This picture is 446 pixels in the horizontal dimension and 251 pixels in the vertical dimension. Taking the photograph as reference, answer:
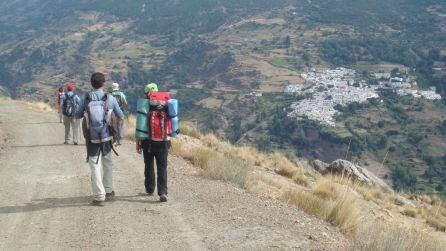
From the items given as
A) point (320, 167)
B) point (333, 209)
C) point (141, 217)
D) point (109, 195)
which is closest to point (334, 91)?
point (320, 167)

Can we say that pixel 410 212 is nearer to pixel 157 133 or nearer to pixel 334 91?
pixel 157 133

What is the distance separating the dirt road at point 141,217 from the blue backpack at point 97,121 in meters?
1.09

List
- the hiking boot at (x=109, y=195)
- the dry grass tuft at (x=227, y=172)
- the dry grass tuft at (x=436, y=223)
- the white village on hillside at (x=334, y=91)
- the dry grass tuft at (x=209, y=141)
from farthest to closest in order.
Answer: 1. the white village on hillside at (x=334, y=91)
2. the dry grass tuft at (x=209, y=141)
3. the dry grass tuft at (x=436, y=223)
4. the dry grass tuft at (x=227, y=172)
5. the hiking boot at (x=109, y=195)

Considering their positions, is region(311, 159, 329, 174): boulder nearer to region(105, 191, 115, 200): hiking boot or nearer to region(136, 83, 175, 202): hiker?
region(136, 83, 175, 202): hiker

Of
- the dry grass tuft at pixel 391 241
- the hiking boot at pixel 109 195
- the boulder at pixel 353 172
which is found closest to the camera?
the dry grass tuft at pixel 391 241

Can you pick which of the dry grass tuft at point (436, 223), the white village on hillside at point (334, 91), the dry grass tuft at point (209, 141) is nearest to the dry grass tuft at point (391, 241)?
the dry grass tuft at point (436, 223)

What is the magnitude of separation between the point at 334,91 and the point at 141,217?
117 metres

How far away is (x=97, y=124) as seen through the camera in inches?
297

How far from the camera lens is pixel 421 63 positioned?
14762 centimetres

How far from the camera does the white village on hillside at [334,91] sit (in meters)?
104

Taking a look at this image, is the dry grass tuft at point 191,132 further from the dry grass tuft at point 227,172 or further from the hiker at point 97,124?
the hiker at point 97,124

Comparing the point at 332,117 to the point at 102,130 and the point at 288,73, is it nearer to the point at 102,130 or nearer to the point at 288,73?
the point at 288,73

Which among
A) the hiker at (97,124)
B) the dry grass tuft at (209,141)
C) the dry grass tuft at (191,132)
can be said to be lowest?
the dry grass tuft at (209,141)

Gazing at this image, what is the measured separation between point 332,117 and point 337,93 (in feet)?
61.7
